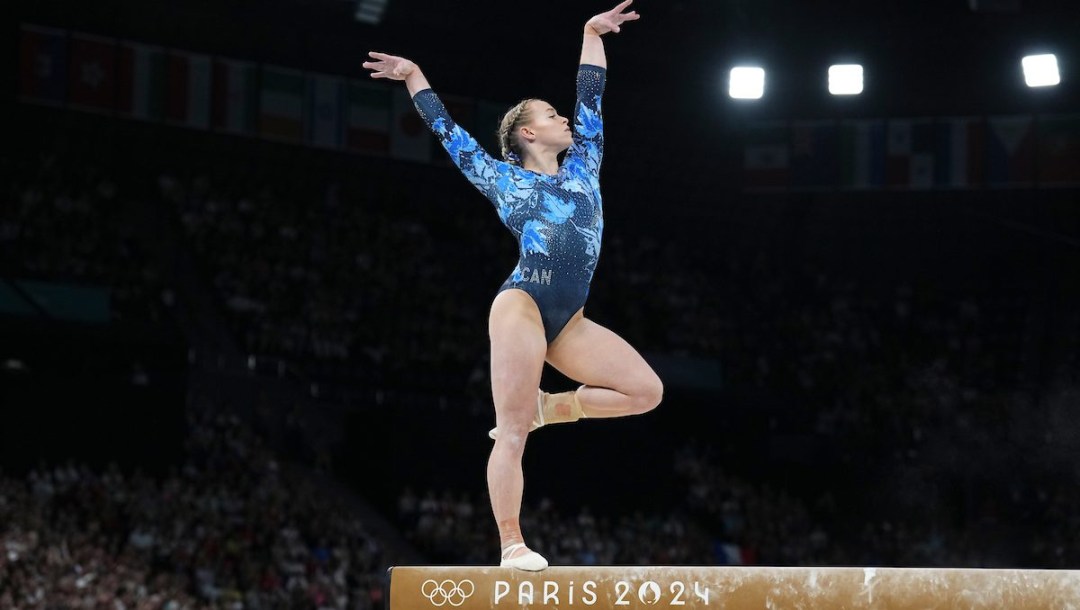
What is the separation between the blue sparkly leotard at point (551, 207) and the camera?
6383 mm

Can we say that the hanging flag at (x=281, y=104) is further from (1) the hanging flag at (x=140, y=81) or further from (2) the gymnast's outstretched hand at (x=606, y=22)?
(2) the gymnast's outstretched hand at (x=606, y=22)

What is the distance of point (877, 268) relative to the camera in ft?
95.9

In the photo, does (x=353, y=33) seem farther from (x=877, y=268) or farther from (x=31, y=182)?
(x=877, y=268)

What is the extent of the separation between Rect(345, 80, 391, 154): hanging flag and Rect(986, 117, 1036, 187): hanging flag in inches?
469

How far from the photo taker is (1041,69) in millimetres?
22672

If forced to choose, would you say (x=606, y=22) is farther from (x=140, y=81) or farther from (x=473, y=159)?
(x=140, y=81)

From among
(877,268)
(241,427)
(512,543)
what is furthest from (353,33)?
(512,543)

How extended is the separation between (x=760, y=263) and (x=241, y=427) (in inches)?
495

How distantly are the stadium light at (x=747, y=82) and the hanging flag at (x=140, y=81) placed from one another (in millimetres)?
9903

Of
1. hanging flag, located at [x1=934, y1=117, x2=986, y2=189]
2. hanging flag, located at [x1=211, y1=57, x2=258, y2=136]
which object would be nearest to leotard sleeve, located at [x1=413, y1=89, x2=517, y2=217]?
hanging flag, located at [x1=211, y1=57, x2=258, y2=136]

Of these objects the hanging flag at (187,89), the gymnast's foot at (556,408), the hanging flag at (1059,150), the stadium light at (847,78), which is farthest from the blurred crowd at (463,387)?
the gymnast's foot at (556,408)

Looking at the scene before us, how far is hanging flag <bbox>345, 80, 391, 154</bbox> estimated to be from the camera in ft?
82.0

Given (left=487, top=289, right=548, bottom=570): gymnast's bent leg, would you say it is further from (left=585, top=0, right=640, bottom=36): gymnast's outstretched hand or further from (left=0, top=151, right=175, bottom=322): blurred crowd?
(left=0, top=151, right=175, bottom=322): blurred crowd

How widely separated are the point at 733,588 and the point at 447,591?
1.19 m
